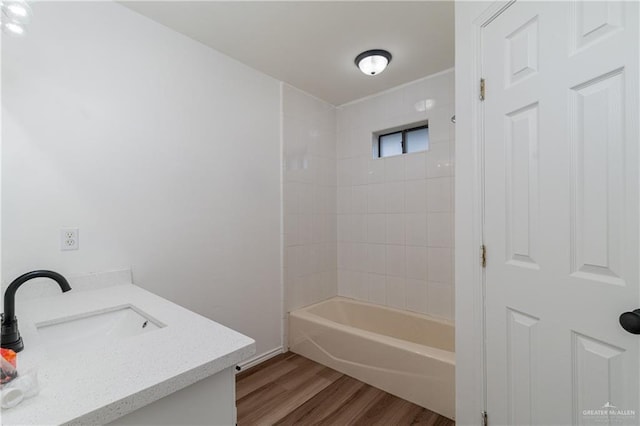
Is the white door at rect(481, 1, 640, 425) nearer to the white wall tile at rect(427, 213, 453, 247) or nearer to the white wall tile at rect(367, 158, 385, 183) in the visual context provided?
the white wall tile at rect(427, 213, 453, 247)

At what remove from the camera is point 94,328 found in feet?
4.00

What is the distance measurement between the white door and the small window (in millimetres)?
1456

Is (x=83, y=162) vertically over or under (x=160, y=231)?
over

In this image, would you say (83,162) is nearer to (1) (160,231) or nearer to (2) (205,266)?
(1) (160,231)

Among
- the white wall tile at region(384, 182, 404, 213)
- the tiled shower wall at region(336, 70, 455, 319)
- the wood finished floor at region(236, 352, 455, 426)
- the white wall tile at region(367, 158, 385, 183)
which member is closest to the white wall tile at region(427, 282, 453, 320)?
the tiled shower wall at region(336, 70, 455, 319)

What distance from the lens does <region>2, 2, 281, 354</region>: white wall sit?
1.43 m

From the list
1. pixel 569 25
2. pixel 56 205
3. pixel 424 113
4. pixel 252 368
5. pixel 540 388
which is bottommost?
pixel 252 368

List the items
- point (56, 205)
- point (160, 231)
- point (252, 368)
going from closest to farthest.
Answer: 1. point (56, 205)
2. point (160, 231)
3. point (252, 368)

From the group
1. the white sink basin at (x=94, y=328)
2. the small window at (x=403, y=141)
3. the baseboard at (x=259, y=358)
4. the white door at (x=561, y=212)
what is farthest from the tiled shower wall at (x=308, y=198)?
the white door at (x=561, y=212)

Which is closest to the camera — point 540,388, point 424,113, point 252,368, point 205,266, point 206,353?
point 206,353

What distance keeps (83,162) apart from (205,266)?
37.5 inches

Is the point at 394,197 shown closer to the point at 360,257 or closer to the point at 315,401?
the point at 360,257

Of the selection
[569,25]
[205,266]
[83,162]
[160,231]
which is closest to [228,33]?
[83,162]

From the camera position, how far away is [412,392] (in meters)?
1.94
